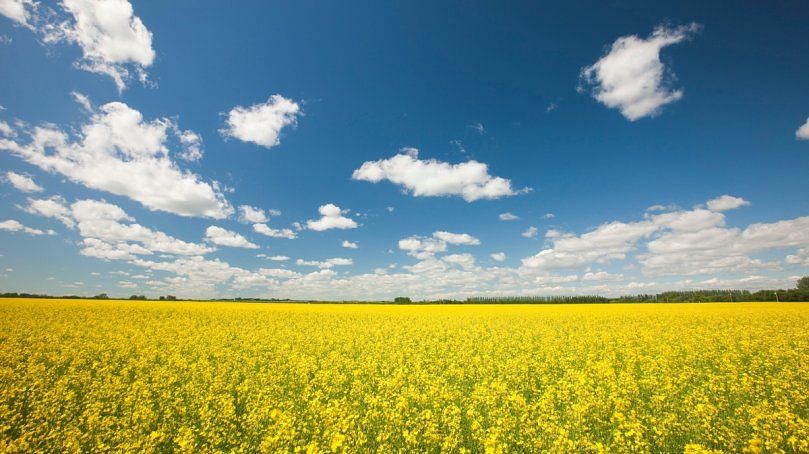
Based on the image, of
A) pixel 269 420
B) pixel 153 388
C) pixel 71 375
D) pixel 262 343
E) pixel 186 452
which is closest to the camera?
pixel 186 452

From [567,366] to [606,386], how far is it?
1928mm

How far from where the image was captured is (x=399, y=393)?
25.4 feet

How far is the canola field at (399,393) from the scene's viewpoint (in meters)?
5.66

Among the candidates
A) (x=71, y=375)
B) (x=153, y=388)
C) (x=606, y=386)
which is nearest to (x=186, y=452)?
(x=153, y=388)

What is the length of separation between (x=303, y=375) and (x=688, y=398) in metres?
8.74

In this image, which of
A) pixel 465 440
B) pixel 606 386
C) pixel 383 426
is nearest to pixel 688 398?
pixel 606 386

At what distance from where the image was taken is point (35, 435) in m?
6.31

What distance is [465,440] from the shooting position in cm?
625

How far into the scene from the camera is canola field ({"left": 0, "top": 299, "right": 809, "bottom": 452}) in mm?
5660

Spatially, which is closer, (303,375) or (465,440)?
(465,440)

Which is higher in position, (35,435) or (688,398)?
(688,398)

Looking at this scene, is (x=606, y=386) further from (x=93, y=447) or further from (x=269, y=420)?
(x=93, y=447)

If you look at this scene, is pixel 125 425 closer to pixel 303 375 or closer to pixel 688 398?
pixel 303 375

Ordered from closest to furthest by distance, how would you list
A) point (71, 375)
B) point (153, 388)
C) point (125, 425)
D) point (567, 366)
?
point (125, 425)
point (153, 388)
point (71, 375)
point (567, 366)
